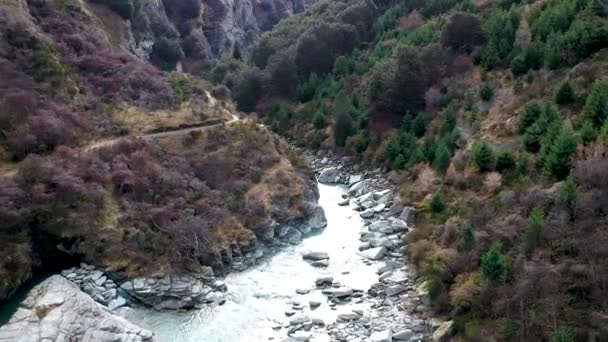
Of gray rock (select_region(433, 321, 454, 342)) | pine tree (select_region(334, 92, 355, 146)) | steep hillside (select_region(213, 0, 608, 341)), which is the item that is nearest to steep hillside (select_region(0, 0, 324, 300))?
pine tree (select_region(334, 92, 355, 146))

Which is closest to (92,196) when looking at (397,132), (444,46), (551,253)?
(551,253)

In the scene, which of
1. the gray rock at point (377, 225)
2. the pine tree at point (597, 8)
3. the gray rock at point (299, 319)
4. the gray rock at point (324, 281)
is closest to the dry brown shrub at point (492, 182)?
the gray rock at point (377, 225)

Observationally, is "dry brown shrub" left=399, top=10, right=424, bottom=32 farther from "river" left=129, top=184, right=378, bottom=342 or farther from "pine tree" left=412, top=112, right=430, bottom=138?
"river" left=129, top=184, right=378, bottom=342

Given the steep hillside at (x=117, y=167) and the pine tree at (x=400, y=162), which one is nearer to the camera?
the steep hillside at (x=117, y=167)

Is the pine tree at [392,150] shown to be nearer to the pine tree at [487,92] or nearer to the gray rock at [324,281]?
the pine tree at [487,92]

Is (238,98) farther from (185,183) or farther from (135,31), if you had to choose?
(185,183)
